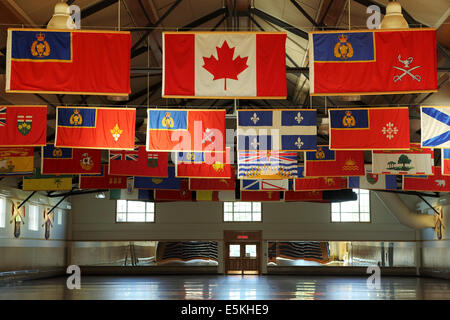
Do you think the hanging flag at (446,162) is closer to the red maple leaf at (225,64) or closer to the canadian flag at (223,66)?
the canadian flag at (223,66)

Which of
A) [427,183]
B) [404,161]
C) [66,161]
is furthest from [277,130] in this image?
[427,183]

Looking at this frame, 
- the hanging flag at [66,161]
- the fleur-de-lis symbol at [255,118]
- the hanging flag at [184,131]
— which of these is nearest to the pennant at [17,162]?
the hanging flag at [66,161]

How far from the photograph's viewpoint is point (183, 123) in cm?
1636

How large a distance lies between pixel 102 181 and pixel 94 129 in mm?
8774

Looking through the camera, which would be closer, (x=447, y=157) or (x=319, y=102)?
(x=447, y=157)

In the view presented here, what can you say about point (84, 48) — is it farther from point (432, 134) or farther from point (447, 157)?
point (447, 157)

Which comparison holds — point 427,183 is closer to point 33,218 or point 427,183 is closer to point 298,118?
point 298,118

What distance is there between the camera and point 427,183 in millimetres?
22984

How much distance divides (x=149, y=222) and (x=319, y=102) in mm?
16122

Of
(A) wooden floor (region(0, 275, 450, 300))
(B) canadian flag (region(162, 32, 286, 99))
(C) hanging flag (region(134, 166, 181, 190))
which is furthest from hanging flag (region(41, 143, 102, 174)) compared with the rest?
(B) canadian flag (region(162, 32, 286, 99))

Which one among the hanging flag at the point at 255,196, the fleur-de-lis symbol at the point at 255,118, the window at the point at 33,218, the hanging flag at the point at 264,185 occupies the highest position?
the fleur-de-lis symbol at the point at 255,118

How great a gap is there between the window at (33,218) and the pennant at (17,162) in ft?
40.4

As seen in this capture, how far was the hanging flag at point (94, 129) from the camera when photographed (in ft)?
52.6

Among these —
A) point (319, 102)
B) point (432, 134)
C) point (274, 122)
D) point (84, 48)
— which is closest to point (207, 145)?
point (274, 122)
